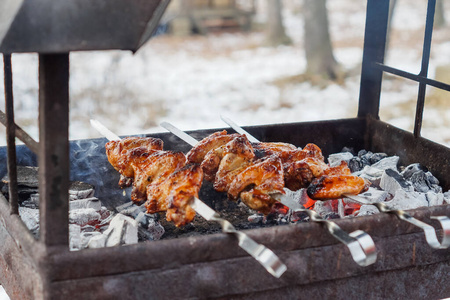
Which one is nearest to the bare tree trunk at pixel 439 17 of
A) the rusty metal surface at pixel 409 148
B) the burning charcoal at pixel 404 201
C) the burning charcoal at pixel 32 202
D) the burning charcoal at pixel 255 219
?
the rusty metal surface at pixel 409 148

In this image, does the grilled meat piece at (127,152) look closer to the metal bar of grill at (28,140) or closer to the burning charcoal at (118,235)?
the burning charcoal at (118,235)

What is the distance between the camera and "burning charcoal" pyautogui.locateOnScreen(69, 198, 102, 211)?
3.12m

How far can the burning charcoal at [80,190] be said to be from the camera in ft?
10.6

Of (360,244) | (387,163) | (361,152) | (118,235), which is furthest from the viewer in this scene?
(361,152)

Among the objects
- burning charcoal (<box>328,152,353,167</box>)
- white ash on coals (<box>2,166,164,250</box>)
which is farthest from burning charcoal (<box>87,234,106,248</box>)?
burning charcoal (<box>328,152,353,167</box>)

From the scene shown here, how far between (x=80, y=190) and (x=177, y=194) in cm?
104

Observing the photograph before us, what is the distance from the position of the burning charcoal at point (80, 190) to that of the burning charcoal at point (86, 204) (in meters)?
0.10

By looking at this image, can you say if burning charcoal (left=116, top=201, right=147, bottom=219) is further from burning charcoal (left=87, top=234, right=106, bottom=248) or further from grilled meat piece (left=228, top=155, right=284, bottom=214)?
grilled meat piece (left=228, top=155, right=284, bottom=214)

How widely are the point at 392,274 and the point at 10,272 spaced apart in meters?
1.80

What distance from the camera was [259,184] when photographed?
103 inches

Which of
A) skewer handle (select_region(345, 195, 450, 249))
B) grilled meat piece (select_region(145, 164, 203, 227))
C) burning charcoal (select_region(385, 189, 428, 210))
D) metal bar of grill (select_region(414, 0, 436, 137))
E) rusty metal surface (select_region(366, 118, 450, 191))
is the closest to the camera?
skewer handle (select_region(345, 195, 450, 249))

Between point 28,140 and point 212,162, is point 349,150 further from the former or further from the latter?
point 28,140

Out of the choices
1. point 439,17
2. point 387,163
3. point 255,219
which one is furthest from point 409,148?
point 439,17

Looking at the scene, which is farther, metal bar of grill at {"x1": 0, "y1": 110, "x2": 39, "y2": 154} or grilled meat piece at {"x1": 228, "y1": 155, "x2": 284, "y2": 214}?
grilled meat piece at {"x1": 228, "y1": 155, "x2": 284, "y2": 214}
